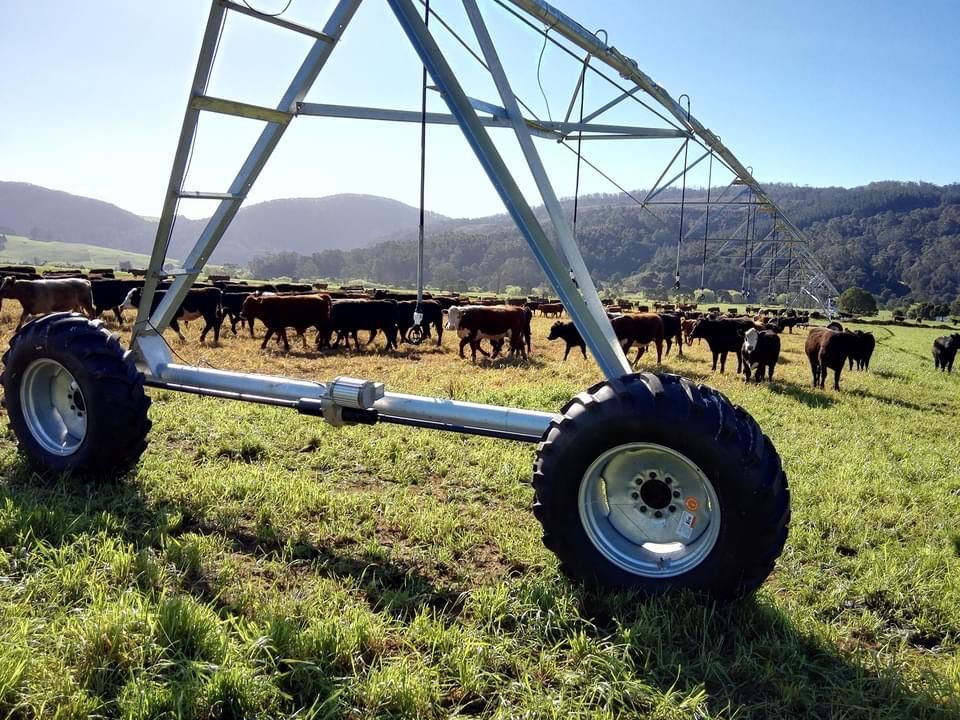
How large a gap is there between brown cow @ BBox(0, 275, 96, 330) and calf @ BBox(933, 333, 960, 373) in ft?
84.7

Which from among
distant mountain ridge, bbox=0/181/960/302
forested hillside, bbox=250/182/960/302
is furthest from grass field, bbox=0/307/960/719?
distant mountain ridge, bbox=0/181/960/302

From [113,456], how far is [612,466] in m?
3.17

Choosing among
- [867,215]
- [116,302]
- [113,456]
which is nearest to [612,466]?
[113,456]

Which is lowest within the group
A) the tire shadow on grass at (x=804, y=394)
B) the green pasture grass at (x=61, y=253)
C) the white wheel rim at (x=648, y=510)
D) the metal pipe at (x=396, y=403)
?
the tire shadow on grass at (x=804, y=394)

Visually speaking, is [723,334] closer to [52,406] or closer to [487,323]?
[487,323]

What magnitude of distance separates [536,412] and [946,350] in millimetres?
21285

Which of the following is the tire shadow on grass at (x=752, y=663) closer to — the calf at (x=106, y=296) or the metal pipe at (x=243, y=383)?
the metal pipe at (x=243, y=383)

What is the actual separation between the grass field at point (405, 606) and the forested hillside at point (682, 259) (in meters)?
99.3

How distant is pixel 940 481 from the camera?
573cm

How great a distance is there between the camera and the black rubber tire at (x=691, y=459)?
259cm

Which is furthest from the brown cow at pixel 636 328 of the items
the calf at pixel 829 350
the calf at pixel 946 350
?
the calf at pixel 946 350

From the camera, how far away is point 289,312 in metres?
16.8

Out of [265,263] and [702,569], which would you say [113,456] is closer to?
[702,569]

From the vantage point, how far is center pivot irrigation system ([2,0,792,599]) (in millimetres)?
2658
